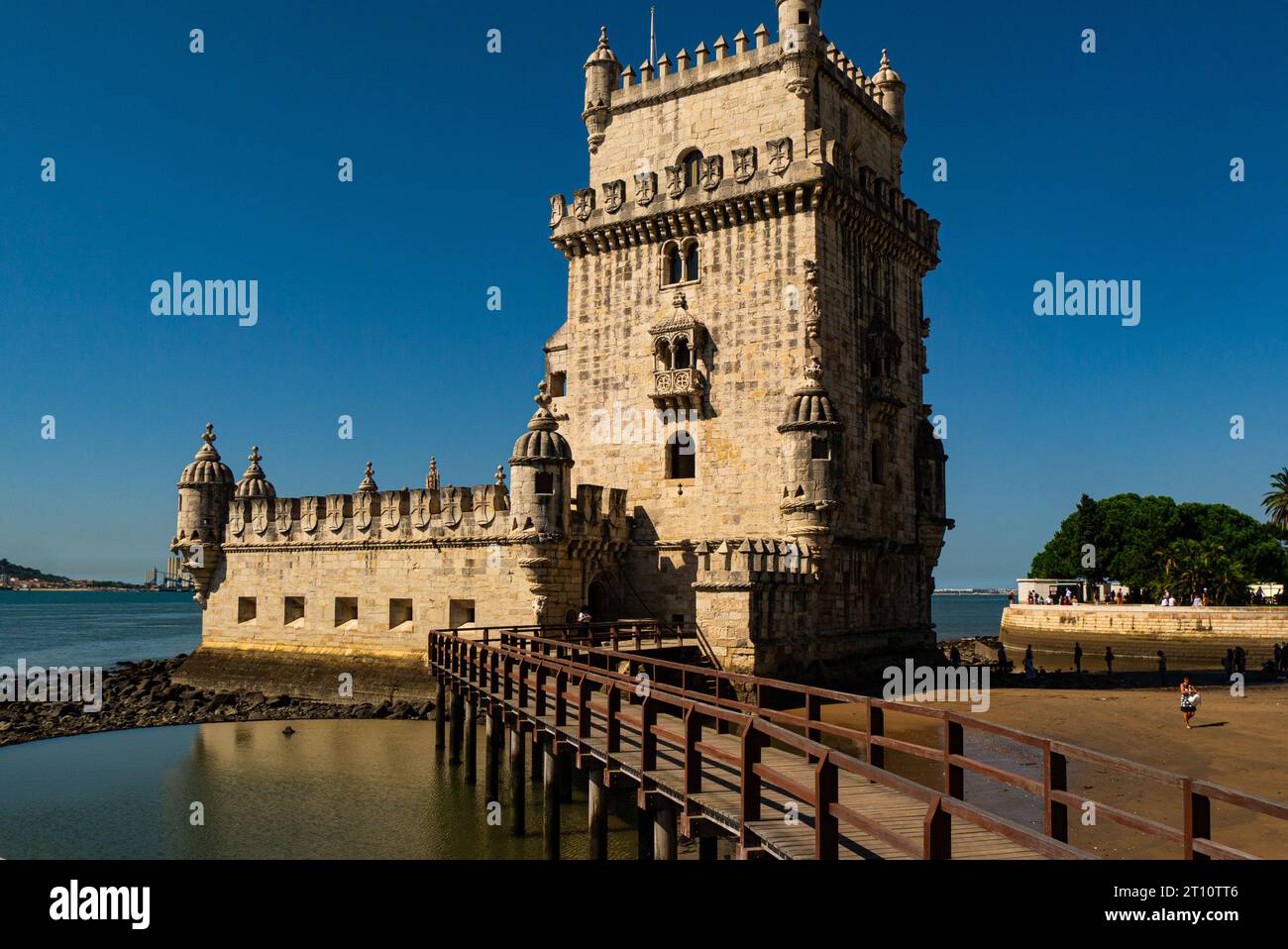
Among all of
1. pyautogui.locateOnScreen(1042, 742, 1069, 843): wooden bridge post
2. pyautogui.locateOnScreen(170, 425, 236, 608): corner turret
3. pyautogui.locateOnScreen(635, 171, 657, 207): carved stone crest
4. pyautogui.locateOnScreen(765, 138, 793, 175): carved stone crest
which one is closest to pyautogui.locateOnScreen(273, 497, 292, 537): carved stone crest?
pyautogui.locateOnScreen(170, 425, 236, 608): corner turret

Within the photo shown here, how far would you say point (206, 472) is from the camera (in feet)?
129

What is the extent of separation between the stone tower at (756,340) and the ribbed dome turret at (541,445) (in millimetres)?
4266

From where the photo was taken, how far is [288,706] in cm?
3316

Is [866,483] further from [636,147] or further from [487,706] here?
[487,706]

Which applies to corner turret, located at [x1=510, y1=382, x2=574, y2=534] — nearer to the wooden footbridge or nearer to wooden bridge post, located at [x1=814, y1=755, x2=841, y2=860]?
the wooden footbridge

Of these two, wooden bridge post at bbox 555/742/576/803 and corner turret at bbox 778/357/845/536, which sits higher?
corner turret at bbox 778/357/845/536

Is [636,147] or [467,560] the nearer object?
[467,560]

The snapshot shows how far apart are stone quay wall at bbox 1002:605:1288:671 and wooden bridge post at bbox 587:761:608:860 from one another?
4278 cm

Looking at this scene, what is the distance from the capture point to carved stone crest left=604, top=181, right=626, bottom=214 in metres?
34.1

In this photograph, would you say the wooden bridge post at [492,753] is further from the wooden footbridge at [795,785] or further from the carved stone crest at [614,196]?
the carved stone crest at [614,196]

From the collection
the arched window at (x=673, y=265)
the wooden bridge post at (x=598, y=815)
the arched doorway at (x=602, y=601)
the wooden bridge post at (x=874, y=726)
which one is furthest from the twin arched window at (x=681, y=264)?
the wooden bridge post at (x=874, y=726)

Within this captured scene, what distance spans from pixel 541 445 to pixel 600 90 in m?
14.2

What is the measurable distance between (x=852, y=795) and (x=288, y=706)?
2646 centimetres
